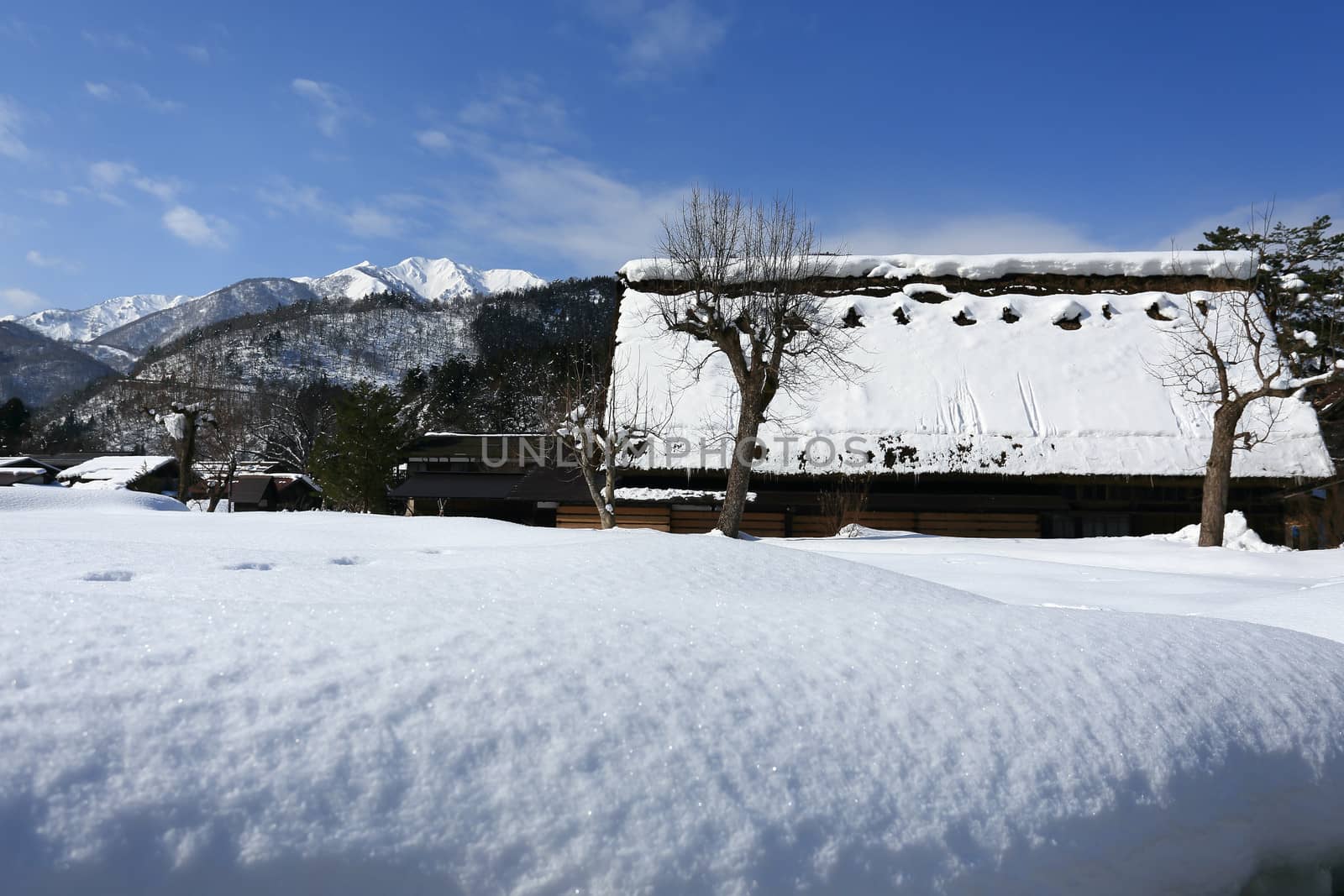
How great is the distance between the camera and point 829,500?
1466 centimetres

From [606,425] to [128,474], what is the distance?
37737mm

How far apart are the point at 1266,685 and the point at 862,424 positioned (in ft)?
42.7

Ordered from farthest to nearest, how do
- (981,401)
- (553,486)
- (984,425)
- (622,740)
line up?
(553,486), (981,401), (984,425), (622,740)

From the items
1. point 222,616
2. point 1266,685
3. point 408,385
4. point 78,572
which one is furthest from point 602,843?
point 408,385

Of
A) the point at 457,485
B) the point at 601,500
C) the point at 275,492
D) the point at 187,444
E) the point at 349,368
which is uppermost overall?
the point at 349,368

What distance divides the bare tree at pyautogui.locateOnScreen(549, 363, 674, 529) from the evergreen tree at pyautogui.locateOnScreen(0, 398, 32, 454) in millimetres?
55296

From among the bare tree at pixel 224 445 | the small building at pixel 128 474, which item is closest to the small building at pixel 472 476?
the bare tree at pixel 224 445

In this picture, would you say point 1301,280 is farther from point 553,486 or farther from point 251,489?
point 251,489

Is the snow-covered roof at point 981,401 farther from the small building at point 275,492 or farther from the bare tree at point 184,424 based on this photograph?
the small building at point 275,492

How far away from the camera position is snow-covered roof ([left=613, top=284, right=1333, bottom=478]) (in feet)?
46.4

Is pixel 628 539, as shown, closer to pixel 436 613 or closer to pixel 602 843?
pixel 436 613

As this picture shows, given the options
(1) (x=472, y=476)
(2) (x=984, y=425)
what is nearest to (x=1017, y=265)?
(2) (x=984, y=425)

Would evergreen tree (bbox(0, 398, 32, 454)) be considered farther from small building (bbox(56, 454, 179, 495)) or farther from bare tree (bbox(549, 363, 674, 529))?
bare tree (bbox(549, 363, 674, 529))

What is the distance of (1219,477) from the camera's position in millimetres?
11156
